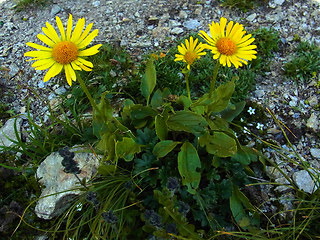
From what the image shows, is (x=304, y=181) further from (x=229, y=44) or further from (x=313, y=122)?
(x=229, y=44)

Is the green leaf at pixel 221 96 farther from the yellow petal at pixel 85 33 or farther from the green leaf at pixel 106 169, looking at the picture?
the yellow petal at pixel 85 33

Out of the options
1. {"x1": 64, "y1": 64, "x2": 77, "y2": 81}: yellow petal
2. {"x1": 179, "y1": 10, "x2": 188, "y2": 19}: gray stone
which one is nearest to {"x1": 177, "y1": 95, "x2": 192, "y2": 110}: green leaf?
{"x1": 64, "y1": 64, "x2": 77, "y2": 81}: yellow petal

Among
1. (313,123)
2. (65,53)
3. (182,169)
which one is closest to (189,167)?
(182,169)

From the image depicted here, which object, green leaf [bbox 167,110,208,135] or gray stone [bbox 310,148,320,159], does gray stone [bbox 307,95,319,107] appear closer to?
gray stone [bbox 310,148,320,159]

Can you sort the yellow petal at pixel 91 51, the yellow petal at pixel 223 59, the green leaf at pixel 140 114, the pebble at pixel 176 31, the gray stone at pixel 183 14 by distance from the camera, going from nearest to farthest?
the yellow petal at pixel 91 51
the yellow petal at pixel 223 59
the green leaf at pixel 140 114
the pebble at pixel 176 31
the gray stone at pixel 183 14

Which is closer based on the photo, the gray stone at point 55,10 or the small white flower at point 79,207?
the small white flower at point 79,207

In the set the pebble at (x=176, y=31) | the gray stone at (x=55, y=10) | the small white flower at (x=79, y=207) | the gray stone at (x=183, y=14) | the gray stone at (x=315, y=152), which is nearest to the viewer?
the small white flower at (x=79, y=207)

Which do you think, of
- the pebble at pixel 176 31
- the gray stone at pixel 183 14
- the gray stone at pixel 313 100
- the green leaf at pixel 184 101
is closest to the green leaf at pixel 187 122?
the green leaf at pixel 184 101
